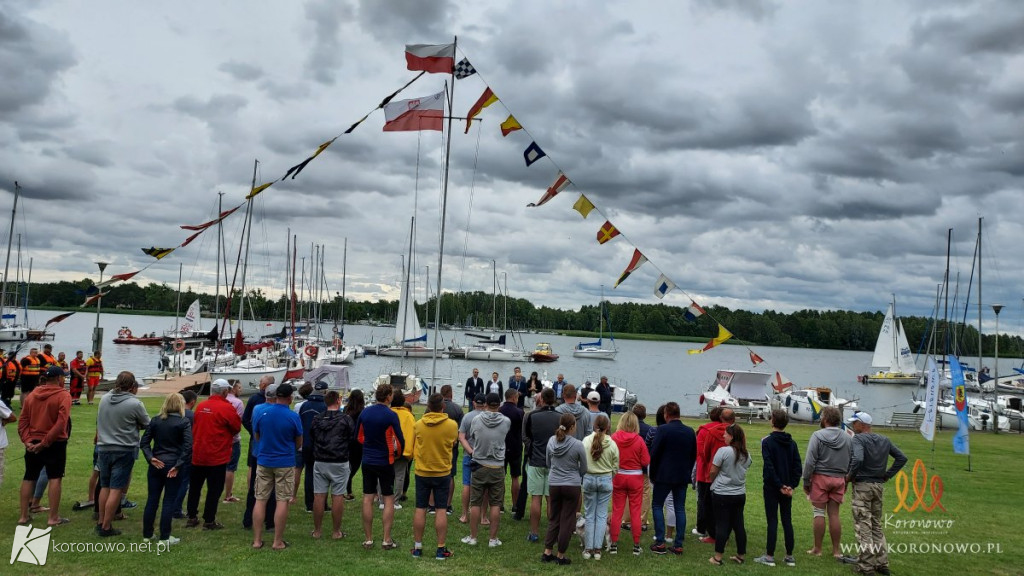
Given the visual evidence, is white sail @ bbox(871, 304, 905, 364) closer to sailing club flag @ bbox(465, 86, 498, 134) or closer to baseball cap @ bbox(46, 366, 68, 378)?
sailing club flag @ bbox(465, 86, 498, 134)

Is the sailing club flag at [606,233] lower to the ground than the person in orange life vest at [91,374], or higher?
higher

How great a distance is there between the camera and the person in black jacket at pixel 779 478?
23.7 feet

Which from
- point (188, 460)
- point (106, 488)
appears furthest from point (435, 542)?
point (106, 488)

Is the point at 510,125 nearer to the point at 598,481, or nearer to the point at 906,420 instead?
the point at 598,481

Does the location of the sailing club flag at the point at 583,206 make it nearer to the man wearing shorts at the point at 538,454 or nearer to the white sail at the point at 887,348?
the man wearing shorts at the point at 538,454

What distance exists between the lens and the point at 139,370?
1962 inches

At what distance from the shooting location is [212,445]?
24.1ft

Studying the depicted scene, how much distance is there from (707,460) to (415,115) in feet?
30.6

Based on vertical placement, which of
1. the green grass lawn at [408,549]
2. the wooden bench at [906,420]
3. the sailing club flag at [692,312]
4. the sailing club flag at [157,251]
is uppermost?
the sailing club flag at [157,251]

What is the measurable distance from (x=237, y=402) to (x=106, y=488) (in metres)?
1.64

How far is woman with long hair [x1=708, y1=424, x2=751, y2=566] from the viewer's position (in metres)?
7.11

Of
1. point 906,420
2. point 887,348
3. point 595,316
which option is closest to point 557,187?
point 906,420

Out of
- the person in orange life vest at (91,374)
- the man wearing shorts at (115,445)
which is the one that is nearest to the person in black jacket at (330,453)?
the man wearing shorts at (115,445)

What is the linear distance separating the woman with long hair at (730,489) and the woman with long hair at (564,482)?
1.55 metres
